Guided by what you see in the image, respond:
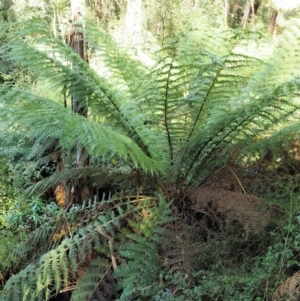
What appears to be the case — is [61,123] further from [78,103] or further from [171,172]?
[78,103]

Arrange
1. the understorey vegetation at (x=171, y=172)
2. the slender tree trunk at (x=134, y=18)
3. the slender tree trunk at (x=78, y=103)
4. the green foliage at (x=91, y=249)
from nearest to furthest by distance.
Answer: the understorey vegetation at (x=171, y=172) → the green foliage at (x=91, y=249) → the slender tree trunk at (x=78, y=103) → the slender tree trunk at (x=134, y=18)

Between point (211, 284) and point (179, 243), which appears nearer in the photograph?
point (211, 284)

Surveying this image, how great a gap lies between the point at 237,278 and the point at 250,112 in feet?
2.45

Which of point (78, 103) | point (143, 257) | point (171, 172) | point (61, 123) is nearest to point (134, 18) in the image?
point (78, 103)

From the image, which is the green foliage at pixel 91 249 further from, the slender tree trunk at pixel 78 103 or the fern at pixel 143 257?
the slender tree trunk at pixel 78 103

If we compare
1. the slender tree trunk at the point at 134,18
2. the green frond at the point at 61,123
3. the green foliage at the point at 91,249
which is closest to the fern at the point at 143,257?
the green foliage at the point at 91,249

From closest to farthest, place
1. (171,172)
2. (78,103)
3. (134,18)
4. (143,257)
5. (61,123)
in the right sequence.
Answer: (61,123) < (143,257) < (171,172) < (78,103) < (134,18)

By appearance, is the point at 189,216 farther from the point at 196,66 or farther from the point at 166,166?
the point at 196,66

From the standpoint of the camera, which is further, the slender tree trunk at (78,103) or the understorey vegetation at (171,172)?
the slender tree trunk at (78,103)

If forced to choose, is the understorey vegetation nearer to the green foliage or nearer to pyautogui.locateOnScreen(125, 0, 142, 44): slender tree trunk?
the green foliage

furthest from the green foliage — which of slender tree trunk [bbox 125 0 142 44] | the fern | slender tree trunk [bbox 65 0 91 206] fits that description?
slender tree trunk [bbox 125 0 142 44]

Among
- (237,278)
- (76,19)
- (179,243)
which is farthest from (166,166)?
(76,19)

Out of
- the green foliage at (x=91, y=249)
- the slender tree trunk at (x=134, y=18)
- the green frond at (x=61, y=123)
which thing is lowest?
the green foliage at (x=91, y=249)

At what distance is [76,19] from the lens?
8.18 ft
